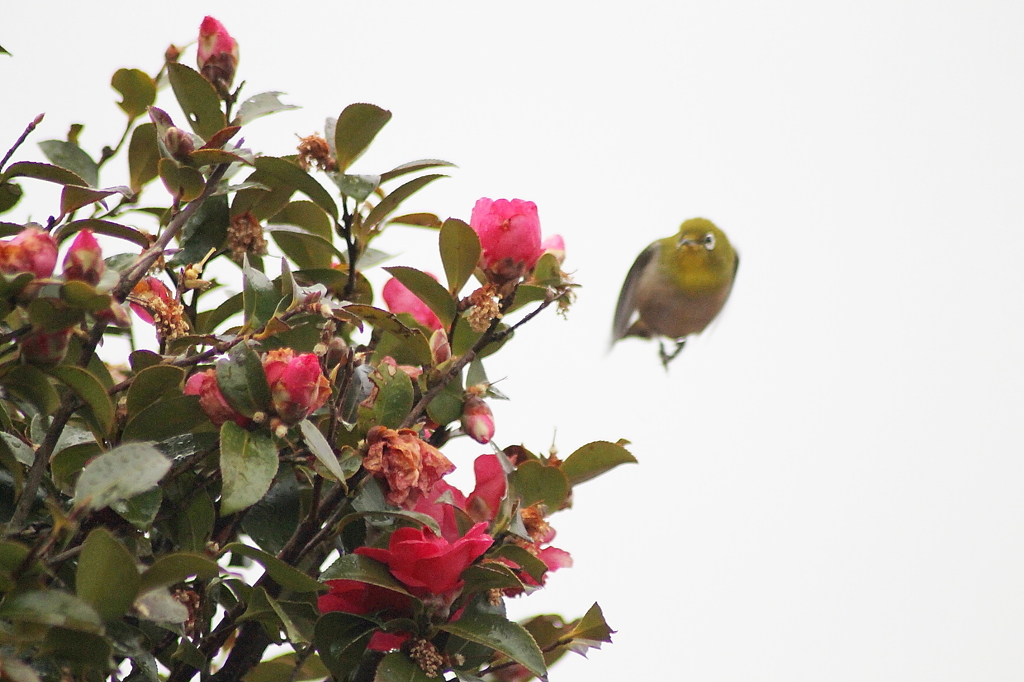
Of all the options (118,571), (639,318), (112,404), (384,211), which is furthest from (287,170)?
(639,318)

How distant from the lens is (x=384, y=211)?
720mm

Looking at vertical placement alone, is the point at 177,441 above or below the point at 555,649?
above

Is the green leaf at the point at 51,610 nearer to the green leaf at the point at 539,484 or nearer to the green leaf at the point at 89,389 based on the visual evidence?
the green leaf at the point at 89,389

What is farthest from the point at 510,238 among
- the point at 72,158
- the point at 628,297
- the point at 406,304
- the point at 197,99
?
the point at 628,297

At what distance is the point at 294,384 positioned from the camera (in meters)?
0.52

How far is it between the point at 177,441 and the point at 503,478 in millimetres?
227

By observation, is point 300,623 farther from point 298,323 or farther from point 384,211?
point 384,211

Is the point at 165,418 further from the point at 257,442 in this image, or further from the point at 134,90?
the point at 134,90

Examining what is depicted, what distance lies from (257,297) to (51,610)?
0.24m

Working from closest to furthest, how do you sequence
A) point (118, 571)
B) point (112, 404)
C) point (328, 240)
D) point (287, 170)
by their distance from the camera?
point (118, 571) < point (112, 404) < point (287, 170) < point (328, 240)

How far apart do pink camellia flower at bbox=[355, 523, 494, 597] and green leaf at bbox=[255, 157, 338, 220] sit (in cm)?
27

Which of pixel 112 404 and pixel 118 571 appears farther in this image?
pixel 112 404

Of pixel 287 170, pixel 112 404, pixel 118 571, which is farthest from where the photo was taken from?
pixel 287 170

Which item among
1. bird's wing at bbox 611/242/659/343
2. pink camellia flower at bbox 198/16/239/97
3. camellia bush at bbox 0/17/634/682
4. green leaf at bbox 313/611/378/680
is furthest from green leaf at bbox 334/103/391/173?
bird's wing at bbox 611/242/659/343
